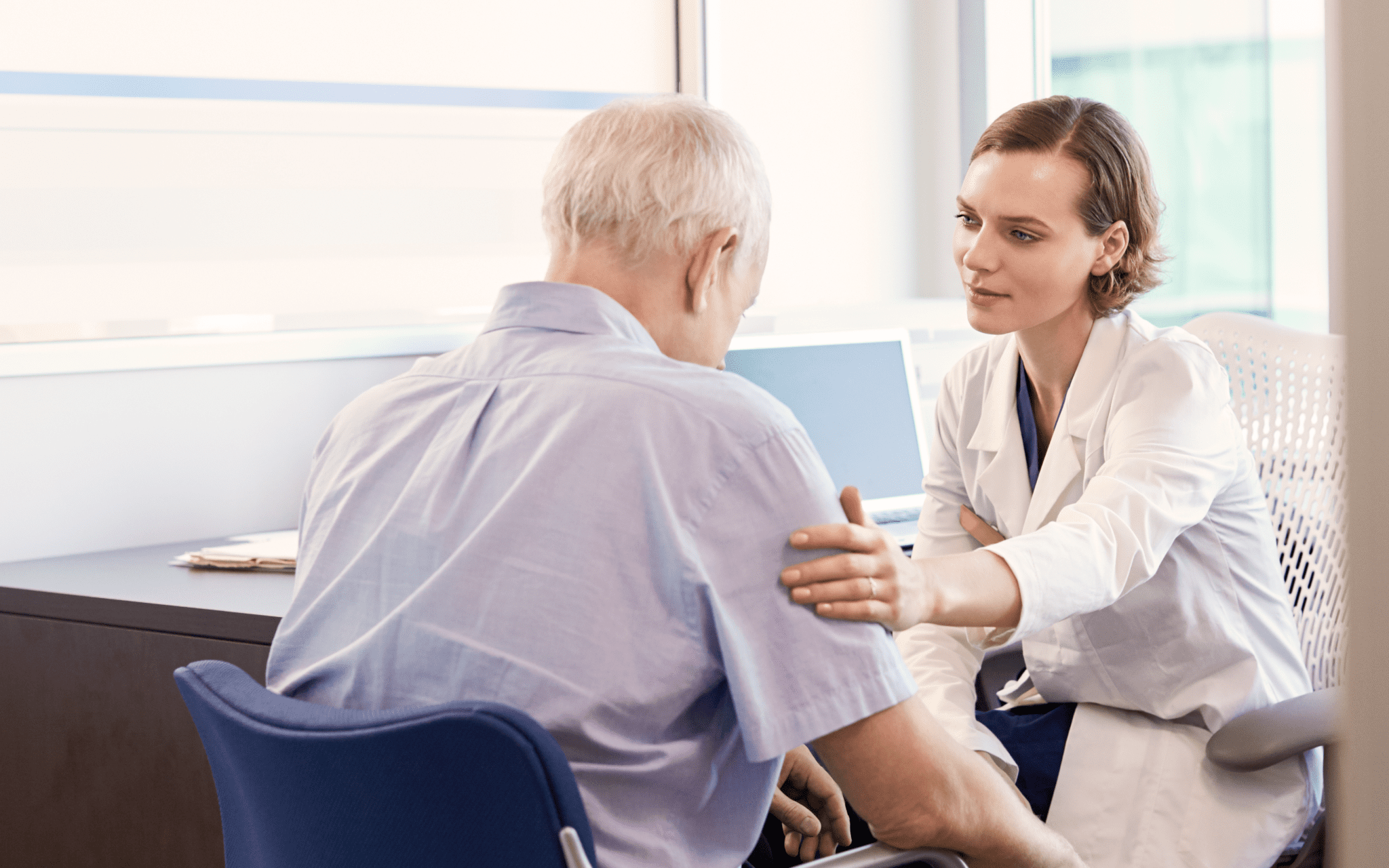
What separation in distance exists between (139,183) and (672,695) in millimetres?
1635

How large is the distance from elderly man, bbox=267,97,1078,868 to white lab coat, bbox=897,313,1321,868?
381 mm

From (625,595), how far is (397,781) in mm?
198

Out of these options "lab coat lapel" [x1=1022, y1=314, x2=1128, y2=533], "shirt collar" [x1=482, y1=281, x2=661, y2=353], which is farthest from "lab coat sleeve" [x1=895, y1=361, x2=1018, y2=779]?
"shirt collar" [x1=482, y1=281, x2=661, y2=353]

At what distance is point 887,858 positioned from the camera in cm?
98

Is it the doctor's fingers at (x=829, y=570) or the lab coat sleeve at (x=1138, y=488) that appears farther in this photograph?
the lab coat sleeve at (x=1138, y=488)

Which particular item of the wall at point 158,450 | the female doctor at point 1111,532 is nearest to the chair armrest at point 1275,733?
the female doctor at point 1111,532

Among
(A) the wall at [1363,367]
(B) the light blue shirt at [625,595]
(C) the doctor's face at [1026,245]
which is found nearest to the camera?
(A) the wall at [1363,367]

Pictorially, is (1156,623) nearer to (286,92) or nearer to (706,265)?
(706,265)

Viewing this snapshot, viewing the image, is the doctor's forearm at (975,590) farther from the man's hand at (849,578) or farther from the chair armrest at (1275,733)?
the chair armrest at (1275,733)

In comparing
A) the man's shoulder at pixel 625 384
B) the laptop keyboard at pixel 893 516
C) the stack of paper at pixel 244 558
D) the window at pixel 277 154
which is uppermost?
the window at pixel 277 154

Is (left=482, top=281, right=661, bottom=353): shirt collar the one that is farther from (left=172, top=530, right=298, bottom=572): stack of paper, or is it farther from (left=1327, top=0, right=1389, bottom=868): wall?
(left=172, top=530, right=298, bottom=572): stack of paper

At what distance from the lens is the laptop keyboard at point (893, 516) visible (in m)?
2.32

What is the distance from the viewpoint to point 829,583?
0.91 metres

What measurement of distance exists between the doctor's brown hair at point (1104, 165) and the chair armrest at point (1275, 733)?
507 millimetres
